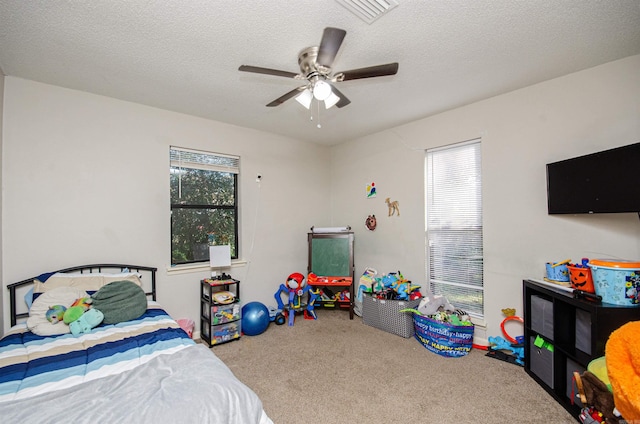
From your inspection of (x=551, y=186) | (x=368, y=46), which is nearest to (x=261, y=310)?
(x=368, y=46)

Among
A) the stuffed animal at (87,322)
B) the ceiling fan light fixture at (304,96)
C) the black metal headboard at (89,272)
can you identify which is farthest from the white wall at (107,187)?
the ceiling fan light fixture at (304,96)

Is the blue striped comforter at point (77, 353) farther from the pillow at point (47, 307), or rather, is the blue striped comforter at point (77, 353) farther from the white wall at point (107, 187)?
the white wall at point (107, 187)

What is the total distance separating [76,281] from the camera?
91.5 inches

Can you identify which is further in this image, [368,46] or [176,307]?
[176,307]

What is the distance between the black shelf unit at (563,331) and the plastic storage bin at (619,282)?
58 mm

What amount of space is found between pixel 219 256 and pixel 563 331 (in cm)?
333

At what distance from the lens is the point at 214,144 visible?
3410 millimetres

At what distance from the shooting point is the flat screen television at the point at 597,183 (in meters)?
1.78

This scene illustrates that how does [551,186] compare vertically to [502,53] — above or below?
below

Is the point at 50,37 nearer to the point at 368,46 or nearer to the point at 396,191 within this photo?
the point at 368,46

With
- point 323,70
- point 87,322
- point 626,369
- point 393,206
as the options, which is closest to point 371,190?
point 393,206

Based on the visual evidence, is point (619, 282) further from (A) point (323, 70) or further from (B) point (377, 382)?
(A) point (323, 70)

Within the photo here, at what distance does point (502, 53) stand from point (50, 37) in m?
3.15

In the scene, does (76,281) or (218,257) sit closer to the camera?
(76,281)
